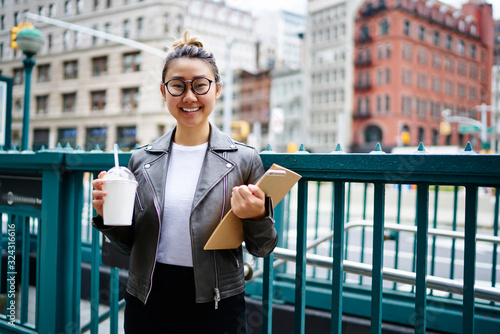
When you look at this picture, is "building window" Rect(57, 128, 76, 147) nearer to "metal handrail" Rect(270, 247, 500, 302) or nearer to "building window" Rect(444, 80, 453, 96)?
"building window" Rect(444, 80, 453, 96)

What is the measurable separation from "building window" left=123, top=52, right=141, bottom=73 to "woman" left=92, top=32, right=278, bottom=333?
35.2 meters

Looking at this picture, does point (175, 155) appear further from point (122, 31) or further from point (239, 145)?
point (122, 31)

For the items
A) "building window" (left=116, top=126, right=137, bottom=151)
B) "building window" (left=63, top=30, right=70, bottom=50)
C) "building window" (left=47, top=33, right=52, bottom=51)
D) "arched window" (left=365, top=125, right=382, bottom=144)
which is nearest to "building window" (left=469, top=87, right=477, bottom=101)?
"arched window" (left=365, top=125, right=382, bottom=144)

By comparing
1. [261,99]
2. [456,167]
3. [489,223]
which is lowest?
[489,223]

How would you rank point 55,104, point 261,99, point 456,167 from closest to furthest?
point 456,167
point 55,104
point 261,99

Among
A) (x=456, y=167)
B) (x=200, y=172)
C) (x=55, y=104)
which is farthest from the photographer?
(x=55, y=104)

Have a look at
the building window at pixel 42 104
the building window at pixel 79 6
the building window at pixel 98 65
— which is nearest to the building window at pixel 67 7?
the building window at pixel 79 6

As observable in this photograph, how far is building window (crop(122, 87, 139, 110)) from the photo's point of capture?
35.2 meters

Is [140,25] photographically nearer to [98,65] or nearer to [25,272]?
[98,65]

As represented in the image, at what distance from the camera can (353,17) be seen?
49969 mm

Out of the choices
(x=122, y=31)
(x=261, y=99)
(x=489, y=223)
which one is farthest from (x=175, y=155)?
(x=261, y=99)

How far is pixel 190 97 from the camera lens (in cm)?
165

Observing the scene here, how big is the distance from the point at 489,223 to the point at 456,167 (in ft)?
38.3

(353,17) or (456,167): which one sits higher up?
(353,17)
